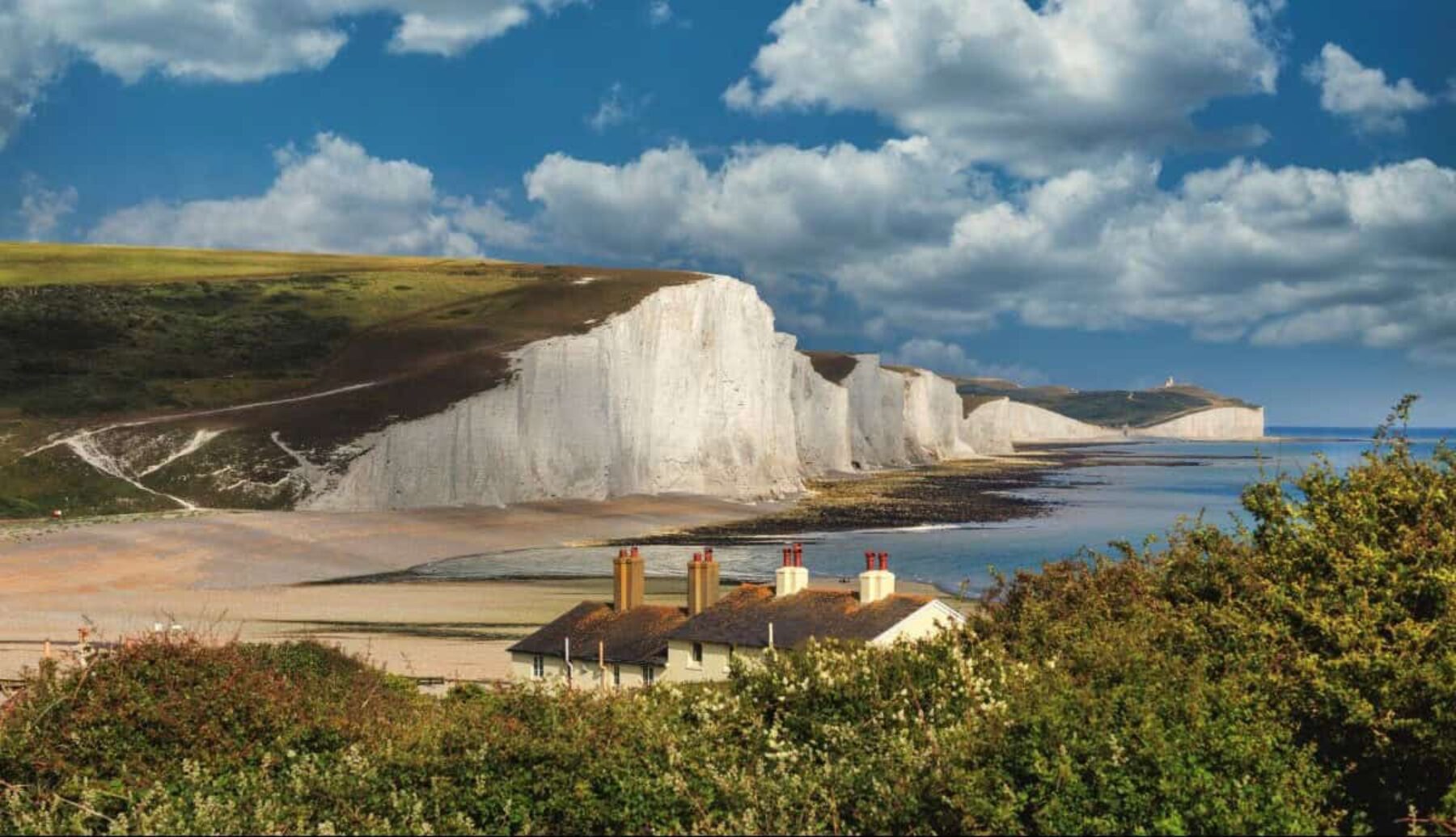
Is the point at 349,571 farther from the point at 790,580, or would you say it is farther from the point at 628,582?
the point at 790,580

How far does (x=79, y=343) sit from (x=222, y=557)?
214ft

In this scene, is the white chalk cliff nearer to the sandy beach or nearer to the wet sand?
the wet sand

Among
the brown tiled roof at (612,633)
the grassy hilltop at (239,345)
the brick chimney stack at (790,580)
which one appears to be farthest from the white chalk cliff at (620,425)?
the brick chimney stack at (790,580)

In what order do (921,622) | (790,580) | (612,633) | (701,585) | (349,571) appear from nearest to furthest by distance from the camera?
(921,622), (790,580), (701,585), (612,633), (349,571)

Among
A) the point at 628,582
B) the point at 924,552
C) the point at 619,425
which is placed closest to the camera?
the point at 628,582

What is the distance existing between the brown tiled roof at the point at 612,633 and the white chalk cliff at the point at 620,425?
6164 centimetres

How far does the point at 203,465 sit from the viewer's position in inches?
3659

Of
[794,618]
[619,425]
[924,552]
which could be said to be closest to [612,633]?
[794,618]

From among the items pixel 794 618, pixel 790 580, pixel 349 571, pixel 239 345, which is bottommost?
pixel 349 571

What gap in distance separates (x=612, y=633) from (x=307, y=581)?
4157 cm

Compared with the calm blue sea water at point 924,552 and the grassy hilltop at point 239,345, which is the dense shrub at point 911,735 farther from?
the grassy hilltop at point 239,345

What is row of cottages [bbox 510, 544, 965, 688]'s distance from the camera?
2927cm

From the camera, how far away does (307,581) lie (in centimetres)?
6912

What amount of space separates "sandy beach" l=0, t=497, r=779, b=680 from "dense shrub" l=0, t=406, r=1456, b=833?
1826 cm
